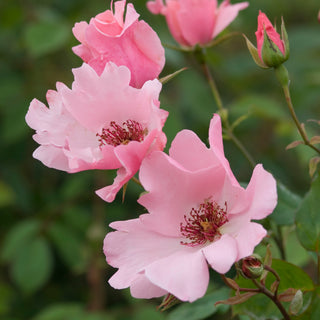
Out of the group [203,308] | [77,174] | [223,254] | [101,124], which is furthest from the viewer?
[77,174]

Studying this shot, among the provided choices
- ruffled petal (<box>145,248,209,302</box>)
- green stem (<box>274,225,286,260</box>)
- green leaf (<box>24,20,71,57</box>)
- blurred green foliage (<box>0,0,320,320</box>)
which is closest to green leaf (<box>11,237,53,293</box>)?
blurred green foliage (<box>0,0,320,320</box>)

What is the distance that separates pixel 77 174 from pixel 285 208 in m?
0.94

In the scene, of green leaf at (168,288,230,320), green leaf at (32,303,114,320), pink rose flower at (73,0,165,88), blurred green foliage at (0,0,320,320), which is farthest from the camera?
blurred green foliage at (0,0,320,320)

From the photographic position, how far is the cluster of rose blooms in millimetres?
446

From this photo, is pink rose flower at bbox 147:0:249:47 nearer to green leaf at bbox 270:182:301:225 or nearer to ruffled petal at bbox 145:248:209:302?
green leaf at bbox 270:182:301:225

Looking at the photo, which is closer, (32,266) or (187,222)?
(187,222)

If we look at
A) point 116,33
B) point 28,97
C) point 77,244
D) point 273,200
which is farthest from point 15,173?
point 273,200

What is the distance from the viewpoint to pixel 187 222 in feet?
1.73

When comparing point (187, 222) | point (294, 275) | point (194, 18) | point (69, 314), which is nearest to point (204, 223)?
point (187, 222)

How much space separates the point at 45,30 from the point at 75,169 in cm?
101

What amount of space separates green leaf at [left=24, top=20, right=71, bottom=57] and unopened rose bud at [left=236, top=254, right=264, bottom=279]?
3.29 feet

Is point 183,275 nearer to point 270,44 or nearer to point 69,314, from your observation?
point 270,44

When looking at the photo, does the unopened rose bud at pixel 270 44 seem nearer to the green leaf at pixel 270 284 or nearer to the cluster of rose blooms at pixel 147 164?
the cluster of rose blooms at pixel 147 164

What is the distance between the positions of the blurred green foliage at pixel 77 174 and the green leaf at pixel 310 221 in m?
0.59
